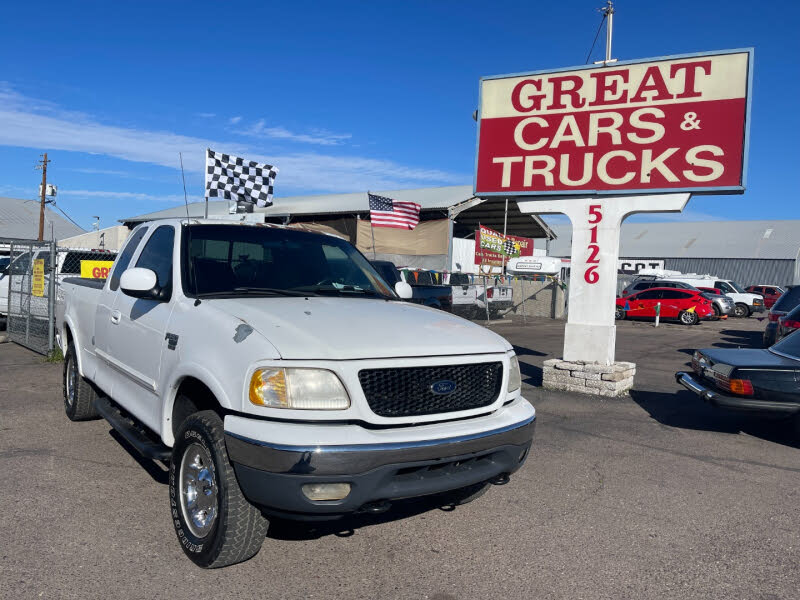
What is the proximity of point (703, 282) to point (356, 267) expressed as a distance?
33.4 metres

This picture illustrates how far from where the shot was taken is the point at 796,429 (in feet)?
20.0

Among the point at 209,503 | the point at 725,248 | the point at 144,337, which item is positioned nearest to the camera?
the point at 209,503

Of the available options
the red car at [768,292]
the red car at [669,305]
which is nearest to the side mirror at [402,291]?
the red car at [669,305]

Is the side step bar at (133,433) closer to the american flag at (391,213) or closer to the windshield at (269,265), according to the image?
the windshield at (269,265)

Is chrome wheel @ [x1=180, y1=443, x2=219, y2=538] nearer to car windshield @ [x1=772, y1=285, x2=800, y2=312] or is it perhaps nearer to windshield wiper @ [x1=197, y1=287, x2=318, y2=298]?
windshield wiper @ [x1=197, y1=287, x2=318, y2=298]

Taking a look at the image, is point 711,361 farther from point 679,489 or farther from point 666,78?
point 666,78

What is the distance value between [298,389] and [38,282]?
31.2ft

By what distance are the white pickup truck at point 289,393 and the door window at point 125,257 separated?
2.31 ft

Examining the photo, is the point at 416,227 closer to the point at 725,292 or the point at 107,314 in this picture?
the point at 725,292

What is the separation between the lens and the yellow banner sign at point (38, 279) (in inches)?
419

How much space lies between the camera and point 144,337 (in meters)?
4.15

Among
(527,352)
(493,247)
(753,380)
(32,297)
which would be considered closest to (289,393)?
(753,380)

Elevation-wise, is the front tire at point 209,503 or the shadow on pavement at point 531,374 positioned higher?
the front tire at point 209,503

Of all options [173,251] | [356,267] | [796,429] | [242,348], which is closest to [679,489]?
[796,429]
